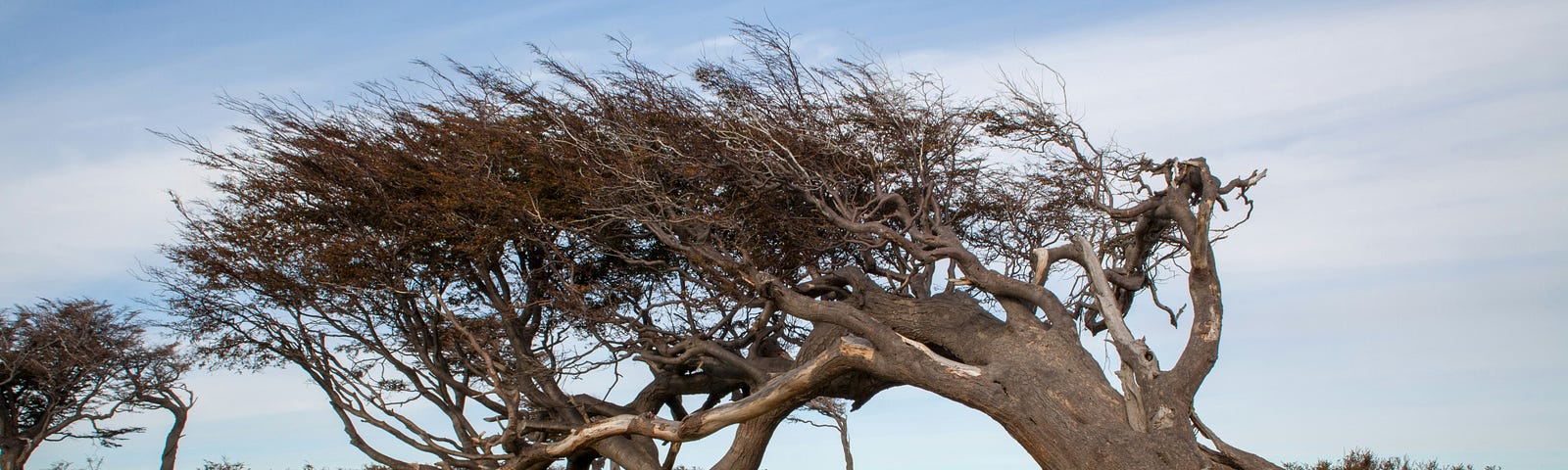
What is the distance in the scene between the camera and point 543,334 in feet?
53.9

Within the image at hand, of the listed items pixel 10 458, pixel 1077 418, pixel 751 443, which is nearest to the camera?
pixel 1077 418

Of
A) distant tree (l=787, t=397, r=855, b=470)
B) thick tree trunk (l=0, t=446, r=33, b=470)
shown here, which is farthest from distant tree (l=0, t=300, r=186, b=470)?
distant tree (l=787, t=397, r=855, b=470)

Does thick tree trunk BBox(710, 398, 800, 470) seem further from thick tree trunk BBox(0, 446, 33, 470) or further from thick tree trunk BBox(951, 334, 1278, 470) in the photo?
thick tree trunk BBox(0, 446, 33, 470)

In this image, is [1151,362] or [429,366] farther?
[429,366]

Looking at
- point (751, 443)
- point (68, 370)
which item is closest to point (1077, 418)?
point (751, 443)

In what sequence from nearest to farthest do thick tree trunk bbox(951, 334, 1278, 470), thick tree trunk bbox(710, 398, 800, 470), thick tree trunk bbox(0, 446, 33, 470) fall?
1. thick tree trunk bbox(951, 334, 1278, 470)
2. thick tree trunk bbox(710, 398, 800, 470)
3. thick tree trunk bbox(0, 446, 33, 470)

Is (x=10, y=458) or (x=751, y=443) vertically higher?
(x=10, y=458)

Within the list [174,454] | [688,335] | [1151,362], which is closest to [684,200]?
[688,335]

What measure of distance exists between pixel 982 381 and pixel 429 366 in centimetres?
794

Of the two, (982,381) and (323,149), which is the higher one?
(323,149)

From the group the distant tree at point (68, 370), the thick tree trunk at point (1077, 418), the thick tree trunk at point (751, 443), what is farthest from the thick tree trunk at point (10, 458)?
the thick tree trunk at point (1077, 418)

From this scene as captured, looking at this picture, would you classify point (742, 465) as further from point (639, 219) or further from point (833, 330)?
point (639, 219)

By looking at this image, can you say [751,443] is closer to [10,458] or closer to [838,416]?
[838,416]

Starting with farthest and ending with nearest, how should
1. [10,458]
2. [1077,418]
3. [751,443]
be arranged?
[10,458]
[751,443]
[1077,418]
